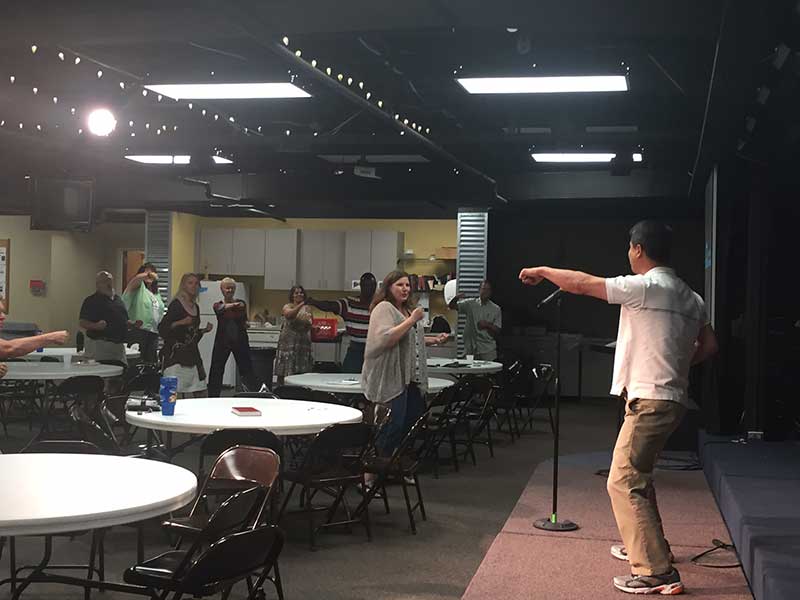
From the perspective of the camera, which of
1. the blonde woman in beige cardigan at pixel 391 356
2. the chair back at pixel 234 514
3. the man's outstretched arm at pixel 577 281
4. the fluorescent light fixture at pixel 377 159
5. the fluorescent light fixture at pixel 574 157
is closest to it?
the chair back at pixel 234 514

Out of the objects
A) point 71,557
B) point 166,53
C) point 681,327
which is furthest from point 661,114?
point 71,557

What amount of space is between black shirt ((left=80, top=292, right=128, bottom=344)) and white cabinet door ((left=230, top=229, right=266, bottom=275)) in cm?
683

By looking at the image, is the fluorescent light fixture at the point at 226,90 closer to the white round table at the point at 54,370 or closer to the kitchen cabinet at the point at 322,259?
the white round table at the point at 54,370

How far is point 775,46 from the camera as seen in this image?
20.2ft

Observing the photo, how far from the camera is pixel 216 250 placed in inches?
699

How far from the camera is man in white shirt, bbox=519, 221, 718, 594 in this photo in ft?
15.7

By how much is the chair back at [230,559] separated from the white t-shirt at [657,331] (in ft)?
6.78

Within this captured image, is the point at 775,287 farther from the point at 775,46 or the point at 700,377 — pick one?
the point at 775,46

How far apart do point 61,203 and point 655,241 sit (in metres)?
8.93

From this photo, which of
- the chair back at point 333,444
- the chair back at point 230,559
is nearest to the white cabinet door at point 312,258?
the chair back at point 333,444

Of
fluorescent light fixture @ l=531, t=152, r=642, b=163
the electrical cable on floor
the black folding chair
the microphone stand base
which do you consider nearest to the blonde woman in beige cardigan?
the black folding chair

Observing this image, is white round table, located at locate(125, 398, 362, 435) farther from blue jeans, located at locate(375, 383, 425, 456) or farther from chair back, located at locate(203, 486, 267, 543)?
chair back, located at locate(203, 486, 267, 543)

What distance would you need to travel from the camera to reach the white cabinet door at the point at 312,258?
57.4ft

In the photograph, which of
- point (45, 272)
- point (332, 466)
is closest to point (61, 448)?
point (332, 466)
